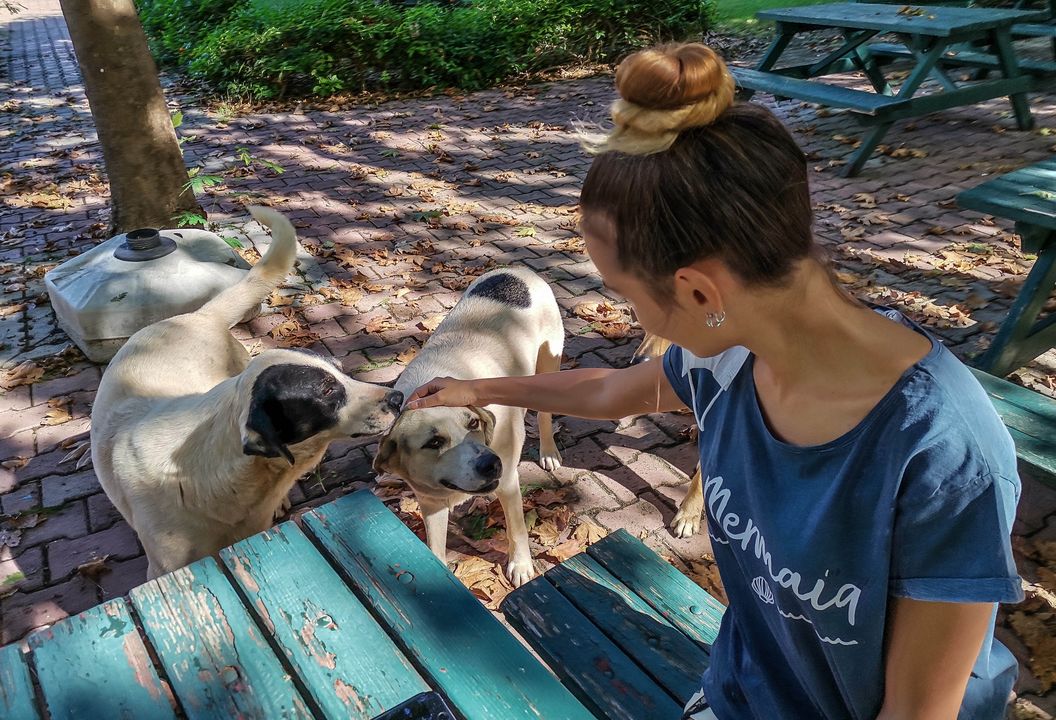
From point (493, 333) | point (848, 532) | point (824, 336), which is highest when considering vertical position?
point (824, 336)

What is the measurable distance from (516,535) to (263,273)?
6.12ft

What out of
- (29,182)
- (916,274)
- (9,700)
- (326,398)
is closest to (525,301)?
(326,398)

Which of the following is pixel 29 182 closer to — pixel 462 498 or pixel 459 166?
pixel 459 166

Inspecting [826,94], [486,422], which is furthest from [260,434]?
[826,94]

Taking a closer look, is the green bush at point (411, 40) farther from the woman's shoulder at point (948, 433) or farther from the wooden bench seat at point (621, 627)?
the woman's shoulder at point (948, 433)

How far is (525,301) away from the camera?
3629mm

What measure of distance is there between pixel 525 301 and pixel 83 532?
241 centimetres

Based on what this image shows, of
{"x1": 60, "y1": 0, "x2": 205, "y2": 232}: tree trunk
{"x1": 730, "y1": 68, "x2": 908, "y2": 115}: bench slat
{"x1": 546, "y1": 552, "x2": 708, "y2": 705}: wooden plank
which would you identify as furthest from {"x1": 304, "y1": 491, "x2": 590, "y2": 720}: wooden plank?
{"x1": 730, "y1": 68, "x2": 908, "y2": 115}: bench slat

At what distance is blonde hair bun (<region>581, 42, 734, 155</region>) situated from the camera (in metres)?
1.19

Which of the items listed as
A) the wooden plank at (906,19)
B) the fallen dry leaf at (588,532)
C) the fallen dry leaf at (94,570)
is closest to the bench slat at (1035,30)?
the wooden plank at (906,19)

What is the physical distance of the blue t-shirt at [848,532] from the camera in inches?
42.6

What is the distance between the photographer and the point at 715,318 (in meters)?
1.32

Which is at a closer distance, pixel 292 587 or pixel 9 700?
pixel 9 700

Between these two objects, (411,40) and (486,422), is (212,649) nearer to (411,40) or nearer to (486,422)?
(486,422)
